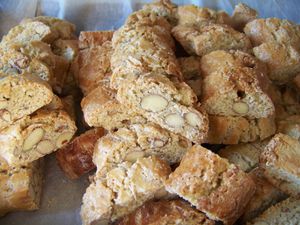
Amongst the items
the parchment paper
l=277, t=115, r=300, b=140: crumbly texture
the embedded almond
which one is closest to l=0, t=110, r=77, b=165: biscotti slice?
the embedded almond

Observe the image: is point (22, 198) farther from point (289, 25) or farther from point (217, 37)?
point (289, 25)

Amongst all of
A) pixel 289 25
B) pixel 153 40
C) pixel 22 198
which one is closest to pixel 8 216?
pixel 22 198

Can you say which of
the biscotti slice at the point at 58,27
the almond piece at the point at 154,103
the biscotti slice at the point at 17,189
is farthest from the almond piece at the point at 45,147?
the biscotti slice at the point at 58,27

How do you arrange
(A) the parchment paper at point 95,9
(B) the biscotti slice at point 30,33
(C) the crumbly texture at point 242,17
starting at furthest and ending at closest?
(A) the parchment paper at point 95,9, (C) the crumbly texture at point 242,17, (B) the biscotti slice at point 30,33

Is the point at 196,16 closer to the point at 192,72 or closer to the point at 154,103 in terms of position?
the point at 192,72

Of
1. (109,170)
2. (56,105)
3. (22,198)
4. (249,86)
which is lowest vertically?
(22,198)

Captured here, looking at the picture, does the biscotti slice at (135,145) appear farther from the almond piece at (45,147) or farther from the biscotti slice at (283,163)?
the biscotti slice at (283,163)
